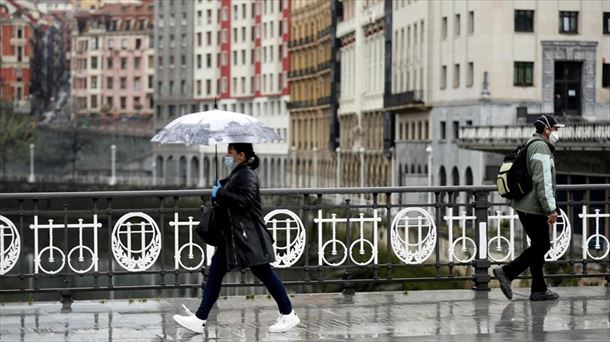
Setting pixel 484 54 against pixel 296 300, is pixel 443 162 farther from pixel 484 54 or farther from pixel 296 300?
pixel 296 300

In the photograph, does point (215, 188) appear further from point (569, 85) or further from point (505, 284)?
point (569, 85)

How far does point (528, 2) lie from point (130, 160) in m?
109

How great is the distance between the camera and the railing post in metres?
23.0

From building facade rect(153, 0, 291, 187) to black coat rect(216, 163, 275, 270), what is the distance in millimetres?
137507

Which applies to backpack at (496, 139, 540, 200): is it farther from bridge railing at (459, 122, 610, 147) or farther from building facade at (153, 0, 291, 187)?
building facade at (153, 0, 291, 187)

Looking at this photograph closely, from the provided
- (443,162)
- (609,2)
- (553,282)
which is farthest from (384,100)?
(553,282)

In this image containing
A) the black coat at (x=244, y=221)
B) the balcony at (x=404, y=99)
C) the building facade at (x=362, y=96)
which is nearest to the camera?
the black coat at (x=244, y=221)

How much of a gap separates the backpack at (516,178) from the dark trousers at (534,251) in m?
0.25

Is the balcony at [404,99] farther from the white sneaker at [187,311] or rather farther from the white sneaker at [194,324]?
the white sneaker at [194,324]

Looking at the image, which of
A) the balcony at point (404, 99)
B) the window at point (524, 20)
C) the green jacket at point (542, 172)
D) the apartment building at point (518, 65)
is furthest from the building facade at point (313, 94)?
the green jacket at point (542, 172)

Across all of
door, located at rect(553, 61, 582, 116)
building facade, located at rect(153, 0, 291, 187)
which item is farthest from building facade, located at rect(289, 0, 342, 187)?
door, located at rect(553, 61, 582, 116)

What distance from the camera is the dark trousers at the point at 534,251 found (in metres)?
21.3

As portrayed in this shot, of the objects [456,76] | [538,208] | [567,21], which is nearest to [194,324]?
[538,208]

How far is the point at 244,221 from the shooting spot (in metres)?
18.8
